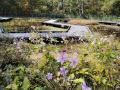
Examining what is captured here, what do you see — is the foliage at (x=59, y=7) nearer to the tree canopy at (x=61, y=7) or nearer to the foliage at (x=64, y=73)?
the tree canopy at (x=61, y=7)

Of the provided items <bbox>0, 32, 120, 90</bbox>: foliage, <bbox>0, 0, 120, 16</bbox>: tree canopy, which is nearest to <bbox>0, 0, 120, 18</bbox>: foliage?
<bbox>0, 0, 120, 16</bbox>: tree canopy

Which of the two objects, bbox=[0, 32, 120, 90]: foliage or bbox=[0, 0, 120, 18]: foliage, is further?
bbox=[0, 0, 120, 18]: foliage

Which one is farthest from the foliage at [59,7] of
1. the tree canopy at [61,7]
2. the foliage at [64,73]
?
the foliage at [64,73]

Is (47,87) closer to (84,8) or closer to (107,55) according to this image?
(107,55)

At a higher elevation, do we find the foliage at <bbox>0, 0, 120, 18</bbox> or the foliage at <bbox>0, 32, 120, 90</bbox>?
the foliage at <bbox>0, 32, 120, 90</bbox>

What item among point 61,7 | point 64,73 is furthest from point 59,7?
point 64,73

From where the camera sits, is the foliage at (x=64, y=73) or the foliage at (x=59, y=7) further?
the foliage at (x=59, y=7)

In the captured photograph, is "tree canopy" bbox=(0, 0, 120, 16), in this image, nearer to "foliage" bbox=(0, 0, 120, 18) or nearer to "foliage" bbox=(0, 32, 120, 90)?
"foliage" bbox=(0, 0, 120, 18)

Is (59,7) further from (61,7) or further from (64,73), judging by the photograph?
(64,73)

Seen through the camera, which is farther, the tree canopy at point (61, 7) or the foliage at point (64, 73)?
the tree canopy at point (61, 7)

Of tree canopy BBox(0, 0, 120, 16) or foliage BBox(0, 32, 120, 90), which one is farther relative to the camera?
tree canopy BBox(0, 0, 120, 16)

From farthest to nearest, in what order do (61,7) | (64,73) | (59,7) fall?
(59,7) → (61,7) → (64,73)

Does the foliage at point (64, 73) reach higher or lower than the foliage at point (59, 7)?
higher

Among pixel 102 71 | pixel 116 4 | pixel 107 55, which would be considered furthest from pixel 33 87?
pixel 116 4
